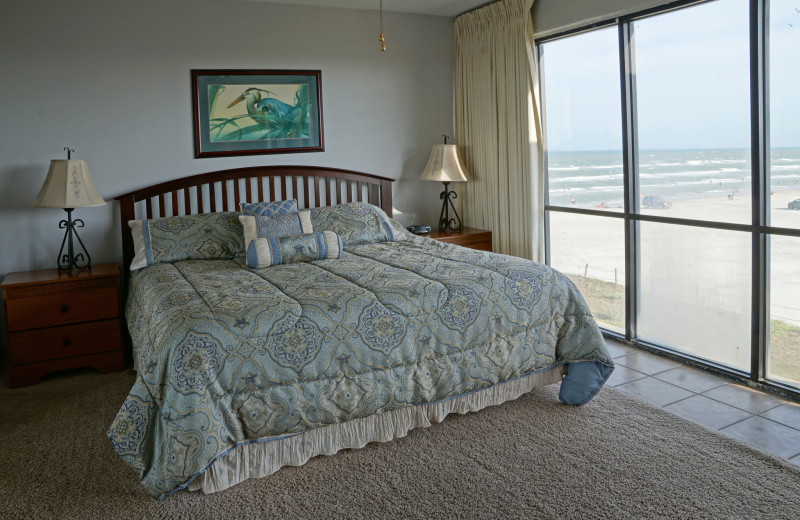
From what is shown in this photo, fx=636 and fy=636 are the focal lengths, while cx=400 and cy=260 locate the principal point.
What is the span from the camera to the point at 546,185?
4.83 m

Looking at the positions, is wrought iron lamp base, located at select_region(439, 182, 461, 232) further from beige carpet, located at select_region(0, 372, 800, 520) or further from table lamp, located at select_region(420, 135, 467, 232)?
beige carpet, located at select_region(0, 372, 800, 520)

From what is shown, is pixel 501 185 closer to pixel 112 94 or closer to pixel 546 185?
pixel 546 185

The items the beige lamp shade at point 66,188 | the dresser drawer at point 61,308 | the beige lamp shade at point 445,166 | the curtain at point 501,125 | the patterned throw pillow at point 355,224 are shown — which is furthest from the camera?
the beige lamp shade at point 445,166

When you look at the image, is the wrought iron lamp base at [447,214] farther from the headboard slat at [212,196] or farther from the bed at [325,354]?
the headboard slat at [212,196]

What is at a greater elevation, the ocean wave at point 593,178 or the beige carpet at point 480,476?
the ocean wave at point 593,178

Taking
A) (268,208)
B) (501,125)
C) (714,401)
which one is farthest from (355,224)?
(714,401)

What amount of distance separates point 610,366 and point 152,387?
2.12 m

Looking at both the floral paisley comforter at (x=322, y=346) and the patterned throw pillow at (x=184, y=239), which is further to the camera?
the patterned throw pillow at (x=184, y=239)

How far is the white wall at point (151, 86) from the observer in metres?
4.04

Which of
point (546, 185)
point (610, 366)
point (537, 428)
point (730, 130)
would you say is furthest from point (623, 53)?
point (537, 428)

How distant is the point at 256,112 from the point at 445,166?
1504 millimetres

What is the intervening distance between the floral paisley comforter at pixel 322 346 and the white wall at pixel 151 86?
1.17 m

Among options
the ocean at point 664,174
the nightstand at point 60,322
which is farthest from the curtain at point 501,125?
the nightstand at point 60,322

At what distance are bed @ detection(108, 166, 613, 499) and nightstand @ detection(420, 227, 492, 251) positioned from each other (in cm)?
111
